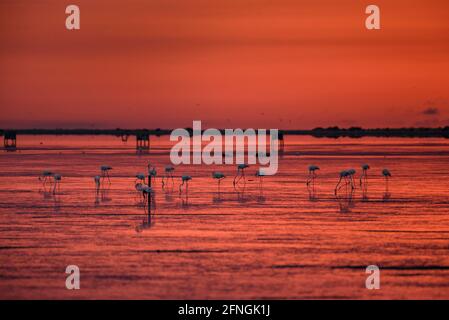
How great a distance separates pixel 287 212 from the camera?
65.9 feet

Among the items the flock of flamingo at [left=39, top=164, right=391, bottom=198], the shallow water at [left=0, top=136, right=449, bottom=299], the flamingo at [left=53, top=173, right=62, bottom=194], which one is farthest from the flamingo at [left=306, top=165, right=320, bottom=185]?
the flamingo at [left=53, top=173, right=62, bottom=194]

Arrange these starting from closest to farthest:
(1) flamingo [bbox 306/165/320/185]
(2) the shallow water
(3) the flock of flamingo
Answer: (2) the shallow water → (3) the flock of flamingo → (1) flamingo [bbox 306/165/320/185]

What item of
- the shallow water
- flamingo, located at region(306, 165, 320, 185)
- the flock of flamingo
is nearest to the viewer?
the shallow water

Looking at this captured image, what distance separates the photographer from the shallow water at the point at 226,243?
11812 mm

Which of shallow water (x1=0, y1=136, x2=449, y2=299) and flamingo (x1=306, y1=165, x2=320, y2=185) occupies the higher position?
flamingo (x1=306, y1=165, x2=320, y2=185)

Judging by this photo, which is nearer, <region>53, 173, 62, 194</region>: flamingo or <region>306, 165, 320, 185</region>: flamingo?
<region>53, 173, 62, 194</region>: flamingo

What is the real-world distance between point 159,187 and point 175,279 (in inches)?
655

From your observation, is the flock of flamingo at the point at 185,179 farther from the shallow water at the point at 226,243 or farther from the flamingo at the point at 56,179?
the shallow water at the point at 226,243

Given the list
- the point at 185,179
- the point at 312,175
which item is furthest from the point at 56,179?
the point at 312,175

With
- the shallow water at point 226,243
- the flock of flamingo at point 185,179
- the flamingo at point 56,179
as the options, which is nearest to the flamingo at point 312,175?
the flock of flamingo at point 185,179

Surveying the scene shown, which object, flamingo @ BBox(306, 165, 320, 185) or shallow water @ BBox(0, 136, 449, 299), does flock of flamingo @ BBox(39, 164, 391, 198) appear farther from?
shallow water @ BBox(0, 136, 449, 299)

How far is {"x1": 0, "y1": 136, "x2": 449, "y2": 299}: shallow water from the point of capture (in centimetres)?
1181

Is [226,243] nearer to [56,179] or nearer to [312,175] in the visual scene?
[56,179]

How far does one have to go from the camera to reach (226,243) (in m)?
15.3
